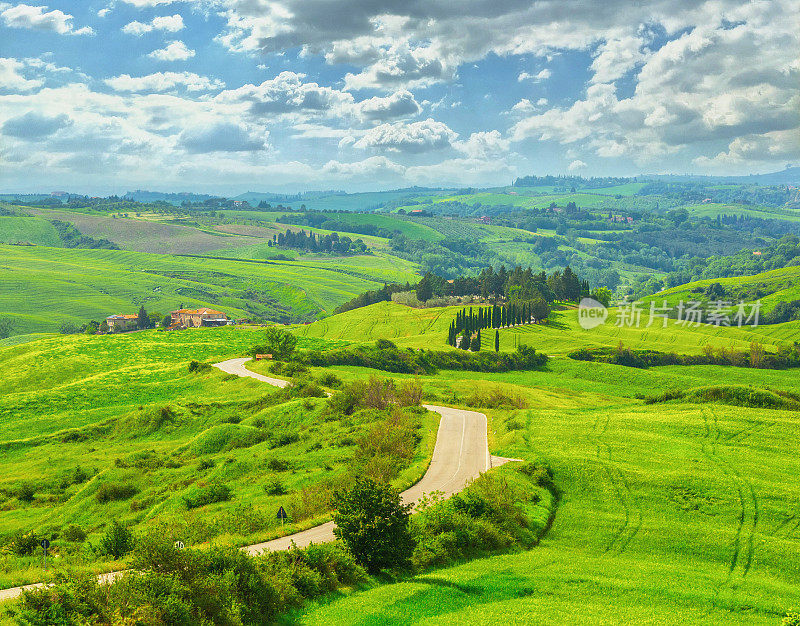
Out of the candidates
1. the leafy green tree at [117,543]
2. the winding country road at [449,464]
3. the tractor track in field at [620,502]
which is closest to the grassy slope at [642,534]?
the tractor track in field at [620,502]

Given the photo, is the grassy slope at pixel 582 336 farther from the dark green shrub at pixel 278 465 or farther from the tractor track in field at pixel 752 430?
the dark green shrub at pixel 278 465

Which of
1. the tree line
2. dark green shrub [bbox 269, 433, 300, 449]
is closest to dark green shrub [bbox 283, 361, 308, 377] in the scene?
dark green shrub [bbox 269, 433, 300, 449]

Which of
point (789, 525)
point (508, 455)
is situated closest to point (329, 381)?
point (508, 455)

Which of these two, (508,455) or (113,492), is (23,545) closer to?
(113,492)

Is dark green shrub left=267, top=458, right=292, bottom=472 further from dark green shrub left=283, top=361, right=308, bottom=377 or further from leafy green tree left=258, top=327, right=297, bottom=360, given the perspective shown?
leafy green tree left=258, top=327, right=297, bottom=360

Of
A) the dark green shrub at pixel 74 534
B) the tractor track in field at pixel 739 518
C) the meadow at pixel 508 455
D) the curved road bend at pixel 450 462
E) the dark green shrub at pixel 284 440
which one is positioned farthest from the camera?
the dark green shrub at pixel 284 440
